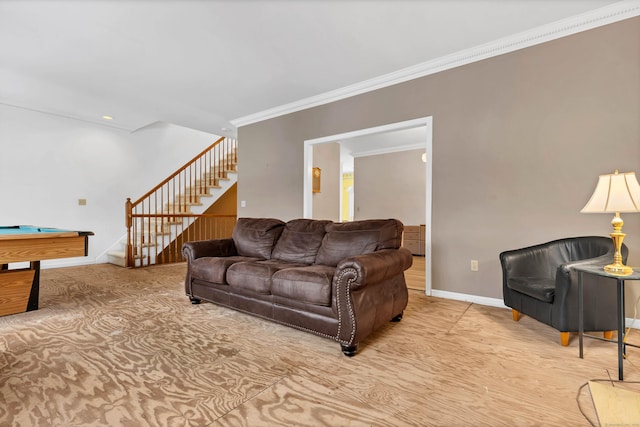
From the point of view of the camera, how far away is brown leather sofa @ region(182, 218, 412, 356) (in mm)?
2051

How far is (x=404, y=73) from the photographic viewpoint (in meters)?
3.58

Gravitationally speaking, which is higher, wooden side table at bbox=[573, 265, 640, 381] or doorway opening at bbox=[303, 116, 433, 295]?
doorway opening at bbox=[303, 116, 433, 295]

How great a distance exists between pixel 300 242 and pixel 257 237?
0.57m

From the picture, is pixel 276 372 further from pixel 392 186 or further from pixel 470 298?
pixel 392 186

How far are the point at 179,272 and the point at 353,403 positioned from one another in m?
4.10


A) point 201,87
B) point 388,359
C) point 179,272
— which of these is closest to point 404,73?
point 201,87

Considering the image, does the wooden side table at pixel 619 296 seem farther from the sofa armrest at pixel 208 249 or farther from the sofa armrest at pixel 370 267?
the sofa armrest at pixel 208 249

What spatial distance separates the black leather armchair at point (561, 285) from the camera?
206cm

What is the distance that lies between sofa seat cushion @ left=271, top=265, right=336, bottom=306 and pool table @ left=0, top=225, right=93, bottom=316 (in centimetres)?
178

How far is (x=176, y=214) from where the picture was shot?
19.1 feet

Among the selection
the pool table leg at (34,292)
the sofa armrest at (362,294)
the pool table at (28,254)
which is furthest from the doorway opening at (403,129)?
the pool table leg at (34,292)

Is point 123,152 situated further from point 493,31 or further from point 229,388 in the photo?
point 493,31

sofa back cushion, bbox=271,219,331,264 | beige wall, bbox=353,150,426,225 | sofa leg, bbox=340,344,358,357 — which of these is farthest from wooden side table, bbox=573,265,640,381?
beige wall, bbox=353,150,426,225

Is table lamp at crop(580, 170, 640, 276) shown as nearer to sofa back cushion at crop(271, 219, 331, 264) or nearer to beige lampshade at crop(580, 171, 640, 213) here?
beige lampshade at crop(580, 171, 640, 213)
